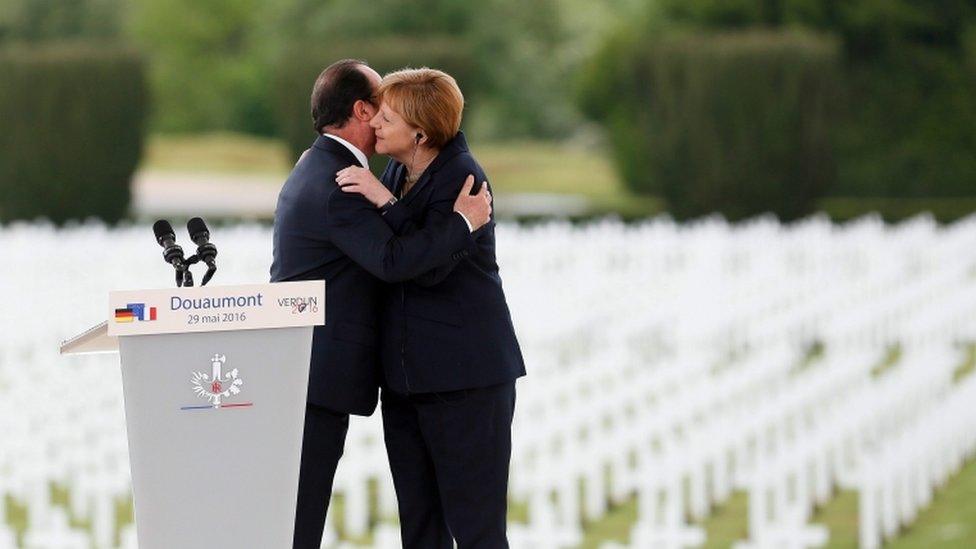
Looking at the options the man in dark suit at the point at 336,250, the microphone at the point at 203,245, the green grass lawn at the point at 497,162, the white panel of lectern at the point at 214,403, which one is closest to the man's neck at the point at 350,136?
the man in dark suit at the point at 336,250

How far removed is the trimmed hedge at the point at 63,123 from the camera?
33.5 m

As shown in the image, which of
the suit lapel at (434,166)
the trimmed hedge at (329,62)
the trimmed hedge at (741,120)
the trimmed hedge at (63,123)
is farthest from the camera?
the trimmed hedge at (329,62)

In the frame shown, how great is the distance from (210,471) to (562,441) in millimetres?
6628

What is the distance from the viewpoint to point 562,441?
10.4 m

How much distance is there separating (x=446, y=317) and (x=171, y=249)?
0.73 m

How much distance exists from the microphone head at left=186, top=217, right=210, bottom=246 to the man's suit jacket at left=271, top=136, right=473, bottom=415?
1.08 ft

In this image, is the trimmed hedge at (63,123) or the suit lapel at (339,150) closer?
the suit lapel at (339,150)

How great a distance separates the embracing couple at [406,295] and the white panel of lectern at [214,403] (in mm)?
392

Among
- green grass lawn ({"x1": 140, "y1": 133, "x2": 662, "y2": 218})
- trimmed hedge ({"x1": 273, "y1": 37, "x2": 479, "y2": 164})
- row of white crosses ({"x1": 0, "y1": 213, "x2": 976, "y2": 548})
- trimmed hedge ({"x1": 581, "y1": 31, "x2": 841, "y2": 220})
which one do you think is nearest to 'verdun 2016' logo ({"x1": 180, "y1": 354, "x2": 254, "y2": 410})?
row of white crosses ({"x1": 0, "y1": 213, "x2": 976, "y2": 548})

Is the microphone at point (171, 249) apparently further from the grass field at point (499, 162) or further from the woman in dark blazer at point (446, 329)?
the grass field at point (499, 162)

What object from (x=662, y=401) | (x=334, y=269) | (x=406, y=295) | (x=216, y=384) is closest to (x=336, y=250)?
(x=334, y=269)

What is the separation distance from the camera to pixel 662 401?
453 inches

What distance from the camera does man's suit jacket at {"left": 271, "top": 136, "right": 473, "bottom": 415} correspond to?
14.0ft

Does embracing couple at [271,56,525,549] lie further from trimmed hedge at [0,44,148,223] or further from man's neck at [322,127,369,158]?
trimmed hedge at [0,44,148,223]
